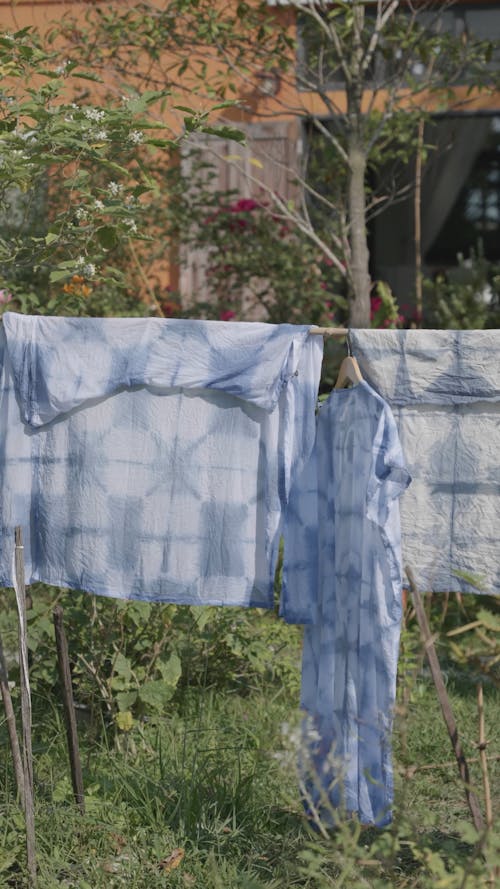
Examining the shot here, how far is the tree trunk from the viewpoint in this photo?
17.7 ft

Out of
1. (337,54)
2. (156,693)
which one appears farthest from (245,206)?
(156,693)

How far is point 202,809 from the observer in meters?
3.02

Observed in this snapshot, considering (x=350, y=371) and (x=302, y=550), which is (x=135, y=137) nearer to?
(x=350, y=371)

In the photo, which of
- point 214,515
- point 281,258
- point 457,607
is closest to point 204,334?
point 214,515

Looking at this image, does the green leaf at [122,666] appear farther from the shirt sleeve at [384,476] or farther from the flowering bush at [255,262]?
the flowering bush at [255,262]

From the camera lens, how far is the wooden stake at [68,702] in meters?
2.87

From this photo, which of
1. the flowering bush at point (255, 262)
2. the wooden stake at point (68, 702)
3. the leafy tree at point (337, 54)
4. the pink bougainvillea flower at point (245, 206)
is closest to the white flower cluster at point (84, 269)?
the wooden stake at point (68, 702)

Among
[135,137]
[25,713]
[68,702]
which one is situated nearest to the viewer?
[25,713]

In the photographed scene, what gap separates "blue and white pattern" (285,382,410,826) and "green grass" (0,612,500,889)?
105 millimetres

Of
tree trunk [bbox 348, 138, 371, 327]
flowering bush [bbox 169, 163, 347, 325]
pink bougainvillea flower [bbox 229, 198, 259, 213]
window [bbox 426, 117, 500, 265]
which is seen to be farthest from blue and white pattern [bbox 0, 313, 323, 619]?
window [bbox 426, 117, 500, 265]

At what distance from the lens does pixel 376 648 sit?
9.02 feet

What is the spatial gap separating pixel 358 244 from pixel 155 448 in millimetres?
2708

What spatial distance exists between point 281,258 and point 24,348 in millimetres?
3291

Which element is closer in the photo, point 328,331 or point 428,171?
point 328,331
